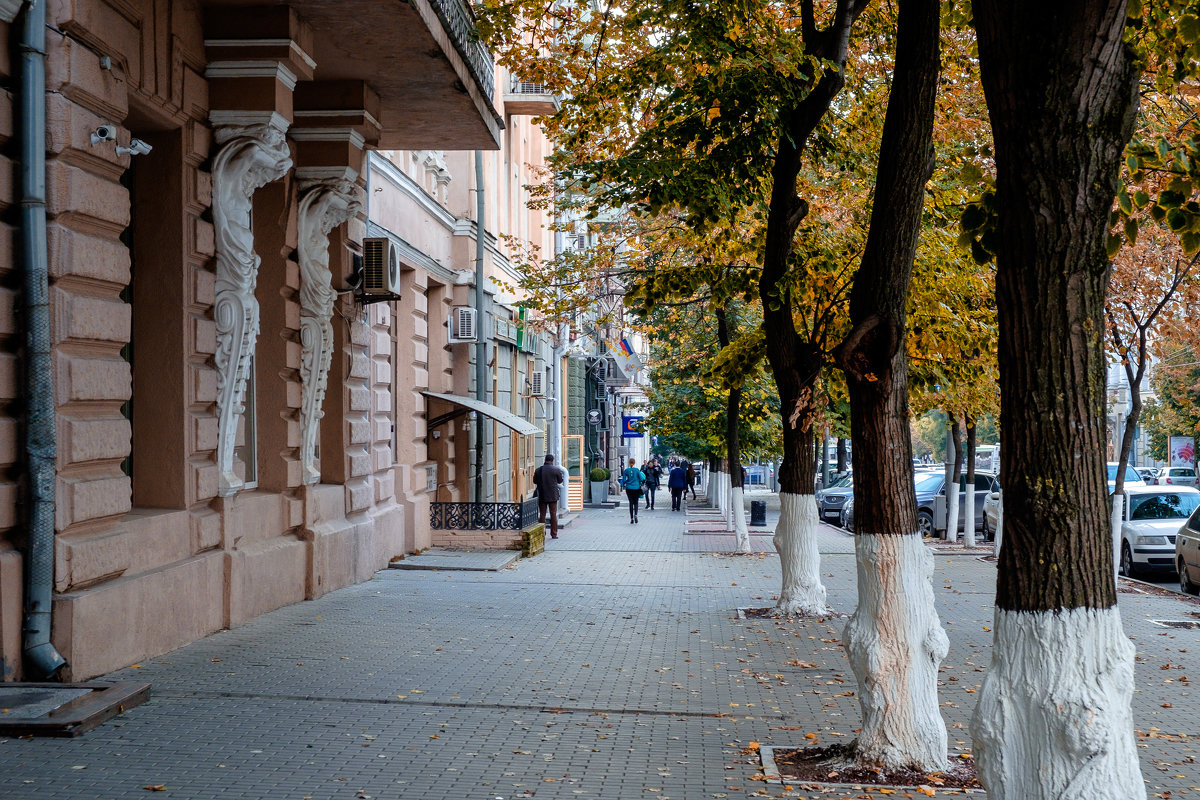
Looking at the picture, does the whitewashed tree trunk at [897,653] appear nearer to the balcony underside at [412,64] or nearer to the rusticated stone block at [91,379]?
the rusticated stone block at [91,379]

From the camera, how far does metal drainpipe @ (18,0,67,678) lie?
23.4 ft

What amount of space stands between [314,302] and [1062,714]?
9665mm

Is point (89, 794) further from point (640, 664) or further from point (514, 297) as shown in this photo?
point (514, 297)

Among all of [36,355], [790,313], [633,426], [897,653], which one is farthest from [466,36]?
[633,426]

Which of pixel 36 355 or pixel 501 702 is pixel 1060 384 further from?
pixel 36 355

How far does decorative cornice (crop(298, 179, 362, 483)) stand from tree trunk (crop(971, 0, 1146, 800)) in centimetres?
925

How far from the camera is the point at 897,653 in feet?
22.3

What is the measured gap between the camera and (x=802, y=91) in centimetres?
1130

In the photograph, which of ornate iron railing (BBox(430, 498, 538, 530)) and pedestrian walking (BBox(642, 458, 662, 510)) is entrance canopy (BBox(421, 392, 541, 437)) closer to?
ornate iron railing (BBox(430, 498, 538, 530))

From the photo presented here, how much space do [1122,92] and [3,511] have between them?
20.7 feet

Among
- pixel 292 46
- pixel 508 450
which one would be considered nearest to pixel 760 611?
pixel 292 46

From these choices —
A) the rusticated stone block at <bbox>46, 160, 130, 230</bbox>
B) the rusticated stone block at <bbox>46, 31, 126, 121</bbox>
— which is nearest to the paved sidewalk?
the rusticated stone block at <bbox>46, 160, 130, 230</bbox>

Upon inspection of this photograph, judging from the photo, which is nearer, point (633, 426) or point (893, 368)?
point (893, 368)

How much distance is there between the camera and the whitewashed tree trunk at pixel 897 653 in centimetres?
654
